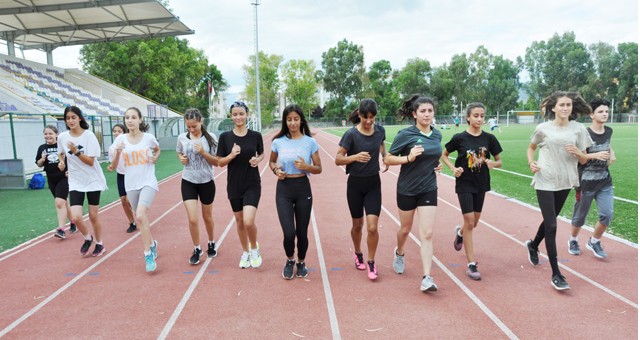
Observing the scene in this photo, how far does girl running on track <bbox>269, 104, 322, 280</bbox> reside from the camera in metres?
4.48

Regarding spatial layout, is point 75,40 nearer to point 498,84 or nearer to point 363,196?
point 363,196

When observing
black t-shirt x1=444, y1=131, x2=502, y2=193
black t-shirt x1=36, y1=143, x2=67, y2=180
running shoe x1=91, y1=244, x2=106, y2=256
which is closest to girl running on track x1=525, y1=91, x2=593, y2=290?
black t-shirt x1=444, y1=131, x2=502, y2=193

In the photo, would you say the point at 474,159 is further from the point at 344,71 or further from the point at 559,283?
the point at 344,71

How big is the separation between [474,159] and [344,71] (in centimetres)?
7666

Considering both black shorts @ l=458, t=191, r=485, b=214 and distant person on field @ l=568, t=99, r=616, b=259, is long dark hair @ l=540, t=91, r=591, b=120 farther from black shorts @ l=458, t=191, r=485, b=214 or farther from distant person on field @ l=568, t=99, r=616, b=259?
black shorts @ l=458, t=191, r=485, b=214

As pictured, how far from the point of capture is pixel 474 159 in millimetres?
4590

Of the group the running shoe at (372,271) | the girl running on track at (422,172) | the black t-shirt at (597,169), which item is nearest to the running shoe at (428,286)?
the girl running on track at (422,172)

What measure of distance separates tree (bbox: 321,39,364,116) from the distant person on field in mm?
74169

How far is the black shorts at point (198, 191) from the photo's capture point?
4.98 meters

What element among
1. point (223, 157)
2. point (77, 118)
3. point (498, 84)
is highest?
point (498, 84)

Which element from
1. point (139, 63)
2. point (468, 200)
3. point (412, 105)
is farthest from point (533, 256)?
point (139, 63)

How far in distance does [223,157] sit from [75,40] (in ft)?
110

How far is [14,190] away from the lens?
439 inches

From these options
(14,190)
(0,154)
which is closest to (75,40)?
(0,154)
